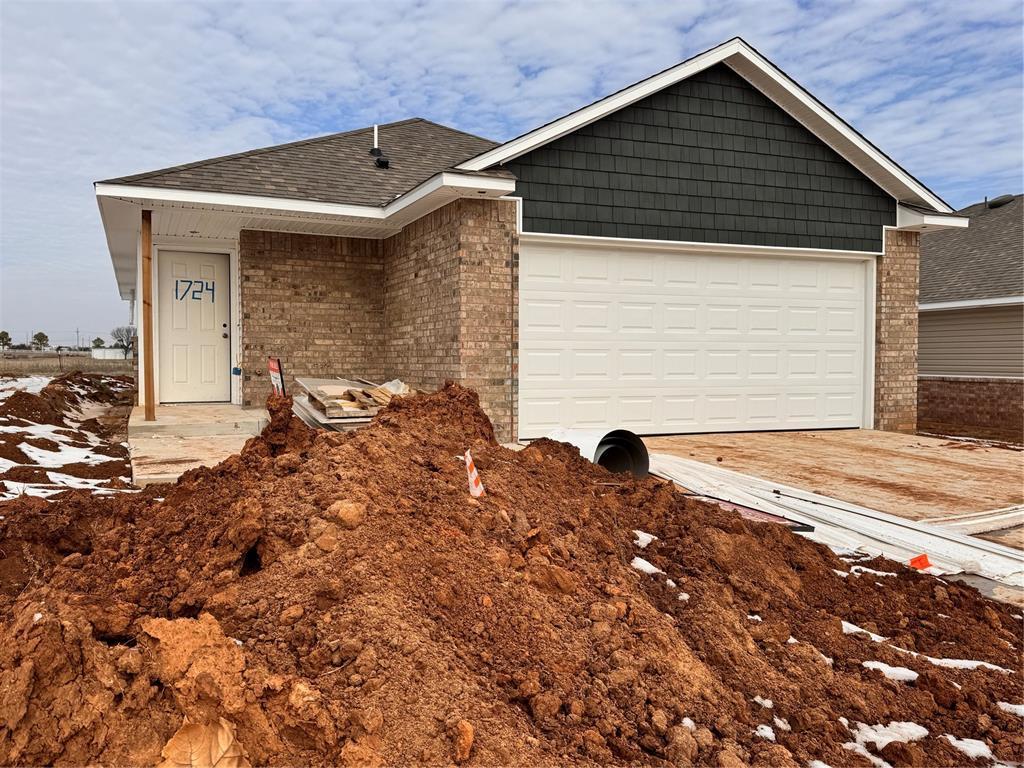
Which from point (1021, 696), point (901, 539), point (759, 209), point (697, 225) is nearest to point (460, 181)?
point (697, 225)

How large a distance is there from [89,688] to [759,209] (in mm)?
9888

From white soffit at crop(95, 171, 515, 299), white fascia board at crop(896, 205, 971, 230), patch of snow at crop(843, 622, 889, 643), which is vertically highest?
white fascia board at crop(896, 205, 971, 230)

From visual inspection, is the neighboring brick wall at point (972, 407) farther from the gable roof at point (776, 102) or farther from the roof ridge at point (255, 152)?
the roof ridge at point (255, 152)

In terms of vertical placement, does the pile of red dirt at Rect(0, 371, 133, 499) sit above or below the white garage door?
below

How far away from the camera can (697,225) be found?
32.2ft

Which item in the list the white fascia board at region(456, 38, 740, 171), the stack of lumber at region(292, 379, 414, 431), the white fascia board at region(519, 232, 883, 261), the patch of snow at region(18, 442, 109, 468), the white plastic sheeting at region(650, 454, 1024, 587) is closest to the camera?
the white plastic sheeting at region(650, 454, 1024, 587)

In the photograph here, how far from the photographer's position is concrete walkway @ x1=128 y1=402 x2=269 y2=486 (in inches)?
248

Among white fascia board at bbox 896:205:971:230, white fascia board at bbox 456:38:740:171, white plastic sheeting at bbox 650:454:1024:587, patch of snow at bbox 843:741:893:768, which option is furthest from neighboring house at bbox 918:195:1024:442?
patch of snow at bbox 843:741:893:768

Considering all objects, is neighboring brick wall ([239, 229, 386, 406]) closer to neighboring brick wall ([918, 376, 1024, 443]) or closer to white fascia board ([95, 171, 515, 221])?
white fascia board ([95, 171, 515, 221])

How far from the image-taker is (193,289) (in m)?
11.1

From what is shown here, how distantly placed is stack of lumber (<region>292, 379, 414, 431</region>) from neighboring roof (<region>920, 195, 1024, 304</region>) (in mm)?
11584

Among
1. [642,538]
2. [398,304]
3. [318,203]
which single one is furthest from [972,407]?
[642,538]

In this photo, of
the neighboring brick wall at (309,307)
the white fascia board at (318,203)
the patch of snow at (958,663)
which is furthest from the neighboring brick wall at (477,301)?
the patch of snow at (958,663)

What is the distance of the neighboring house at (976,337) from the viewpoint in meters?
13.4
